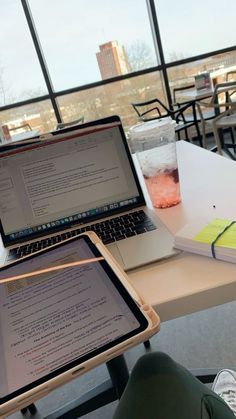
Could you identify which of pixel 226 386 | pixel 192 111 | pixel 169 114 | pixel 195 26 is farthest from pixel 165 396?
pixel 195 26

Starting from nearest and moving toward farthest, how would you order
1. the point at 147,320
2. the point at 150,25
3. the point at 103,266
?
the point at 147,320 → the point at 103,266 → the point at 150,25

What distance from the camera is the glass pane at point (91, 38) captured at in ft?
15.2

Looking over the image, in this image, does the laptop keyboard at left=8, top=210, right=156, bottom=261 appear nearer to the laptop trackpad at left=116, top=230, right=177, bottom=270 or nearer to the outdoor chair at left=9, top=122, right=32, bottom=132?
the laptop trackpad at left=116, top=230, right=177, bottom=270

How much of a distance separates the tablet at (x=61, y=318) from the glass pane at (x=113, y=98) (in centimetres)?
438

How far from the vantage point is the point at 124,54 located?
482cm

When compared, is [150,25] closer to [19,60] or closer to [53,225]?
[19,60]

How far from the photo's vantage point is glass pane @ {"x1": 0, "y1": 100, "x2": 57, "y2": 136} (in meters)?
4.86

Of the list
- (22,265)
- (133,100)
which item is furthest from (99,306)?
(133,100)

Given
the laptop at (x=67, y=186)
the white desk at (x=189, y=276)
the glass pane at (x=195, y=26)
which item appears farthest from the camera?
the glass pane at (x=195, y=26)

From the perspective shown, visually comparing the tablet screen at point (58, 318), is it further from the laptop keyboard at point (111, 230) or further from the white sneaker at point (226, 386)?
the white sneaker at point (226, 386)

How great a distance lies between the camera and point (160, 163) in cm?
92

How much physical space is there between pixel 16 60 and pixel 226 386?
185 inches

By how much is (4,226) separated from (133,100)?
4.37 metres

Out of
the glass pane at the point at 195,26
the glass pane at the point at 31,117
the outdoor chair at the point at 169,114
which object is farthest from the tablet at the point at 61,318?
the glass pane at the point at 195,26
